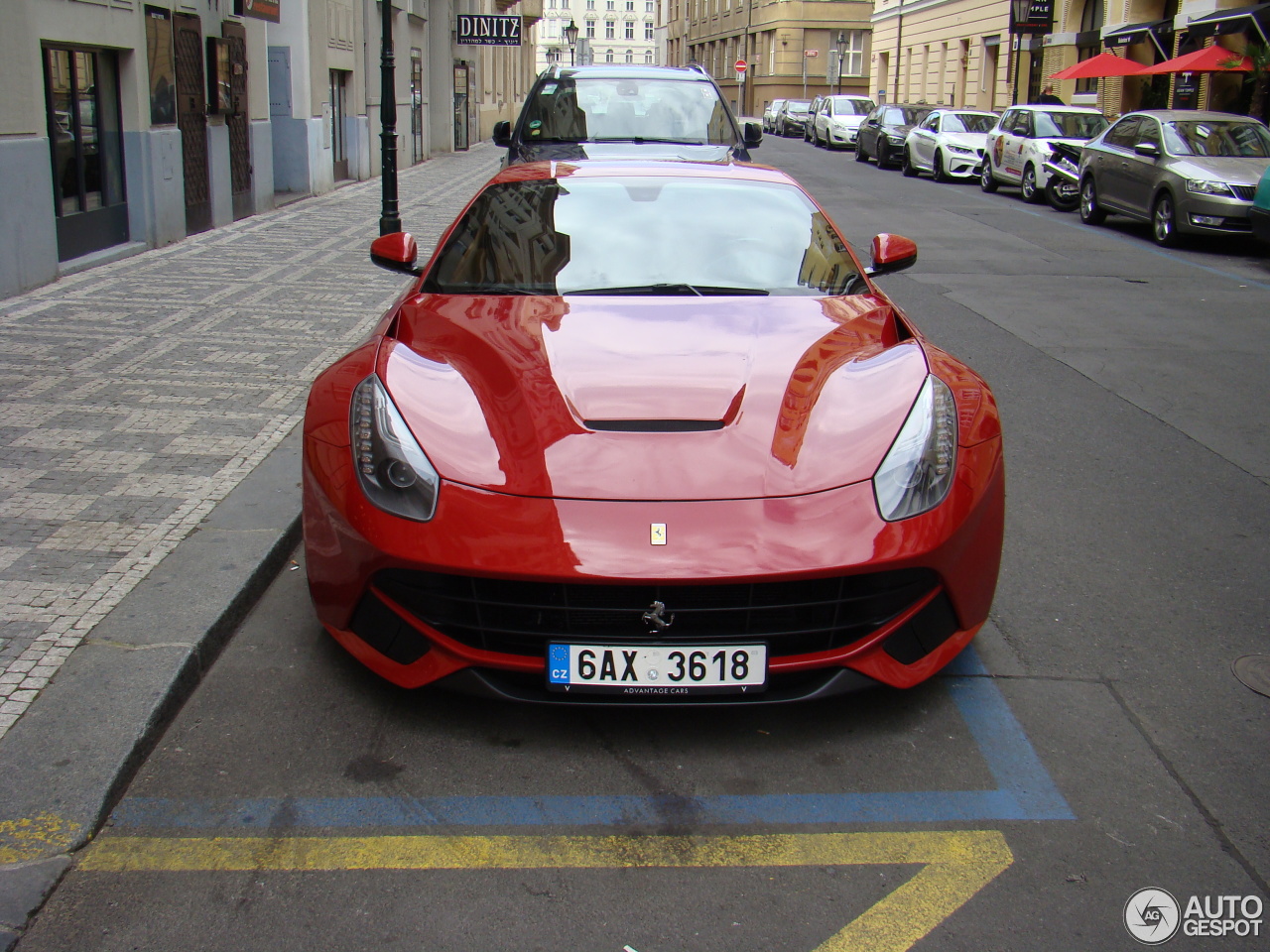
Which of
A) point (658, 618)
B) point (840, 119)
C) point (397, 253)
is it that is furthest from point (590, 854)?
point (840, 119)

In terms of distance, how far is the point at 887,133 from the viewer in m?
30.0

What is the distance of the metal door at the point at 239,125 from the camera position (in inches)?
610

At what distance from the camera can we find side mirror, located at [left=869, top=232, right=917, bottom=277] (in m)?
4.96

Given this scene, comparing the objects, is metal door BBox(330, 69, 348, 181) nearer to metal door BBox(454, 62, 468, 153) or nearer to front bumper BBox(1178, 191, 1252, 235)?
metal door BBox(454, 62, 468, 153)

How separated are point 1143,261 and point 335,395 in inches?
501

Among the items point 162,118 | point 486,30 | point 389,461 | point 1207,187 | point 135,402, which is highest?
point 486,30

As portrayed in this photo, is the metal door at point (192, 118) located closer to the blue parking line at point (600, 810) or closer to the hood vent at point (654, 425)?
the hood vent at point (654, 425)

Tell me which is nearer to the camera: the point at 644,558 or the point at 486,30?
the point at 644,558

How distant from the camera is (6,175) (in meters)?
9.77

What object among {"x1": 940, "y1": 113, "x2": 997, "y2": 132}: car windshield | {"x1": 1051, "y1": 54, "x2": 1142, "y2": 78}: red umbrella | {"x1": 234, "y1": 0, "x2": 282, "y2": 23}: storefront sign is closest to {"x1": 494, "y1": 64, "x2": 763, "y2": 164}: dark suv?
{"x1": 234, "y1": 0, "x2": 282, "y2": 23}: storefront sign

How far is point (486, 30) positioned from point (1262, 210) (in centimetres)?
2015

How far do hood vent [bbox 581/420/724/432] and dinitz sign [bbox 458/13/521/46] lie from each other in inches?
1068

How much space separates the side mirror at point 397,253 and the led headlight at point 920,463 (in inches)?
86.3

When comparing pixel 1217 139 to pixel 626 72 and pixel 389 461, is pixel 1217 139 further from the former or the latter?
pixel 389 461
